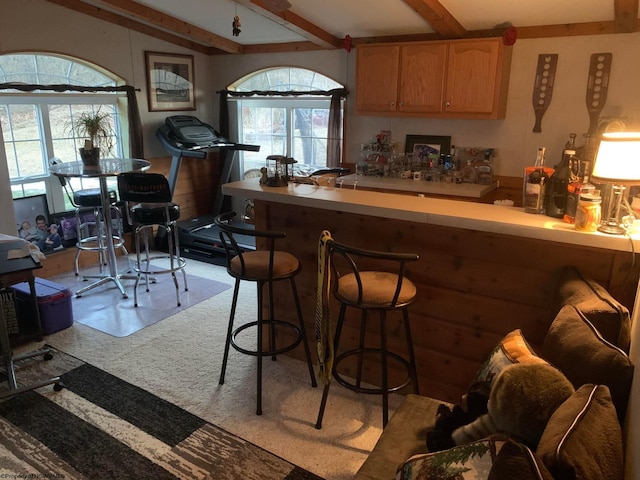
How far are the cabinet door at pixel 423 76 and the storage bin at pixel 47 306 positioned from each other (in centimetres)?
317

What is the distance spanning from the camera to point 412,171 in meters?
4.66

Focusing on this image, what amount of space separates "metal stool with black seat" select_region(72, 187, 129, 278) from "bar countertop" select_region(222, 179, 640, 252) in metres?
1.85

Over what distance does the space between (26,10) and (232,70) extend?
7.10 feet

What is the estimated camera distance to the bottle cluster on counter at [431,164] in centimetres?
436

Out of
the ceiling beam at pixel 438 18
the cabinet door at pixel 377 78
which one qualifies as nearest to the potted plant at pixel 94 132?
the cabinet door at pixel 377 78

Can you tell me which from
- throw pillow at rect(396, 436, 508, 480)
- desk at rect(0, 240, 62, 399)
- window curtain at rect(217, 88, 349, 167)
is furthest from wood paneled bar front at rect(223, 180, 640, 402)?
window curtain at rect(217, 88, 349, 167)

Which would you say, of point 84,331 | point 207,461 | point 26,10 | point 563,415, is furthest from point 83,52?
point 563,415

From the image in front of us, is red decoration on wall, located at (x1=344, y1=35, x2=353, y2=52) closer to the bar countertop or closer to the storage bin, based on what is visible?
the bar countertop

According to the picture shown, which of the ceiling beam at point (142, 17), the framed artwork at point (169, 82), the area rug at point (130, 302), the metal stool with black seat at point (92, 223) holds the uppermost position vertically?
the ceiling beam at point (142, 17)

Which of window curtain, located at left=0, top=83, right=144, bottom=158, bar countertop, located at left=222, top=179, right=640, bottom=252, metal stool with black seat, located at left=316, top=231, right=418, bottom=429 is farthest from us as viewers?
window curtain, located at left=0, top=83, right=144, bottom=158

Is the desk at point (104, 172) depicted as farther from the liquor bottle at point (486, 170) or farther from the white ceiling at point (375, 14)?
the liquor bottle at point (486, 170)

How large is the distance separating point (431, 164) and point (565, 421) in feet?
11.9

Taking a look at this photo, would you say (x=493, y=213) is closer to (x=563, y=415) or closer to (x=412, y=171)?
(x=563, y=415)

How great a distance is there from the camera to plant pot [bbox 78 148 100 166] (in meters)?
3.88
